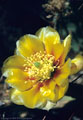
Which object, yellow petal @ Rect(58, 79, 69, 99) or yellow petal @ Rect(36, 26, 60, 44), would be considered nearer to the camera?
yellow petal @ Rect(58, 79, 69, 99)

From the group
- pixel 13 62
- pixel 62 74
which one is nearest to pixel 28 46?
pixel 13 62

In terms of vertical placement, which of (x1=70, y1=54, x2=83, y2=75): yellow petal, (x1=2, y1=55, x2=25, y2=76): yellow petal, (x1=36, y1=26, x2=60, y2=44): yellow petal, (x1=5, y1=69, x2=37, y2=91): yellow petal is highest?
(x1=36, y1=26, x2=60, y2=44): yellow petal

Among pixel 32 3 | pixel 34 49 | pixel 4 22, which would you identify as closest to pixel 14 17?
pixel 4 22

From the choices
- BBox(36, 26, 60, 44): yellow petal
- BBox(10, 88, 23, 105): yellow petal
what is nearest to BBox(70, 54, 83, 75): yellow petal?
BBox(36, 26, 60, 44): yellow petal

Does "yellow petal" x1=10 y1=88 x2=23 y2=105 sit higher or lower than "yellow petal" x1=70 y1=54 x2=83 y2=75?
lower

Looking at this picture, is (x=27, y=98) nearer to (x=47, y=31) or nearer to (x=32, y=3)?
(x=47, y=31)

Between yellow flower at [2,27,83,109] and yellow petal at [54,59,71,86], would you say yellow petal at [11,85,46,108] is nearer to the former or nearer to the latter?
yellow flower at [2,27,83,109]
